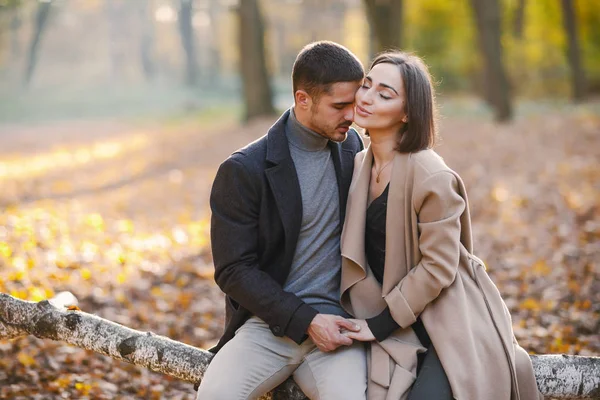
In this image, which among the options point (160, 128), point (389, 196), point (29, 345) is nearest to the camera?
point (389, 196)

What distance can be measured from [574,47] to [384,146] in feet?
63.7

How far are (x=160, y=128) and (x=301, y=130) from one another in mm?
23739

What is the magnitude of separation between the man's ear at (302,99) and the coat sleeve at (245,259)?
0.42 meters

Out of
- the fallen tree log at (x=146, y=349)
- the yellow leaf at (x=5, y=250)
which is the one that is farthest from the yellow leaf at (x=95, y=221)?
the fallen tree log at (x=146, y=349)

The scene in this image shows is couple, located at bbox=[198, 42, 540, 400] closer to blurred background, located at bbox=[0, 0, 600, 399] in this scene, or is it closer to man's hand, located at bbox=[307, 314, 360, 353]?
man's hand, located at bbox=[307, 314, 360, 353]

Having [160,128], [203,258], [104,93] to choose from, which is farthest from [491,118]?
[104,93]

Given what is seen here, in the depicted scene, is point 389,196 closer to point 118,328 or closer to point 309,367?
point 309,367

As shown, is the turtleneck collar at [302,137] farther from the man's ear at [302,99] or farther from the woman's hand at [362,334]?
the woman's hand at [362,334]

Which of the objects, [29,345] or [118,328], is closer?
[118,328]

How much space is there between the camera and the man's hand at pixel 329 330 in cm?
307

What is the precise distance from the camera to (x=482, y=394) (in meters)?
2.92

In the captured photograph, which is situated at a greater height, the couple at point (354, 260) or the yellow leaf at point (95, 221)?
the couple at point (354, 260)

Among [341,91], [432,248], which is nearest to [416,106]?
[341,91]

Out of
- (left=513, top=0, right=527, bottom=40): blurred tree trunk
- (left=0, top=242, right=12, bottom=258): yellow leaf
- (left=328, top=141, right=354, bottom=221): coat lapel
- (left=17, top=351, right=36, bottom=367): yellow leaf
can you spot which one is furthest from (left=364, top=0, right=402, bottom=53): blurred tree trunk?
(left=513, top=0, right=527, bottom=40): blurred tree trunk
